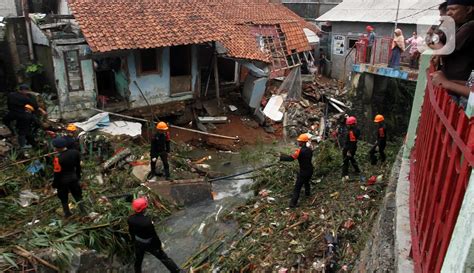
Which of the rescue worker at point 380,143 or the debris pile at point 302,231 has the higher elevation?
the rescue worker at point 380,143

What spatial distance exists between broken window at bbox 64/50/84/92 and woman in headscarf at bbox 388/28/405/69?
32.7 feet

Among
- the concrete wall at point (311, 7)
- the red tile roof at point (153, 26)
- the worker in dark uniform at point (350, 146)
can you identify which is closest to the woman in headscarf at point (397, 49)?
the worker in dark uniform at point (350, 146)

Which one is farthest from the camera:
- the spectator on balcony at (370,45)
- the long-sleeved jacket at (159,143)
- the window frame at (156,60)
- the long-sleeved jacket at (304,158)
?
the window frame at (156,60)

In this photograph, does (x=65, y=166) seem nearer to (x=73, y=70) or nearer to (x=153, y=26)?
(x=73, y=70)

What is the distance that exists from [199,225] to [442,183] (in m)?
6.12

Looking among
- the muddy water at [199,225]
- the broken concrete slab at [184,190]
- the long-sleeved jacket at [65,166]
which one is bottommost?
the muddy water at [199,225]

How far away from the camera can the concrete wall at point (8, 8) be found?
42.8 feet

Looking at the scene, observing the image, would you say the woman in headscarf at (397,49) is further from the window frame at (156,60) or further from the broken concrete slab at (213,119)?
the window frame at (156,60)

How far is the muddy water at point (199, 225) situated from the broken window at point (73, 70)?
5.74 meters

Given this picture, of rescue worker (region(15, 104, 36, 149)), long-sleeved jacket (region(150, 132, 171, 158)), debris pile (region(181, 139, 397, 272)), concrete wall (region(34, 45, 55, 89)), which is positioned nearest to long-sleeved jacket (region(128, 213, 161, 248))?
debris pile (region(181, 139, 397, 272))

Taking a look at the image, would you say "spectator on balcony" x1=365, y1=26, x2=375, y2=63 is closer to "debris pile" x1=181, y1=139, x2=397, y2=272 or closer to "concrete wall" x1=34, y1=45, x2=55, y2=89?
"debris pile" x1=181, y1=139, x2=397, y2=272

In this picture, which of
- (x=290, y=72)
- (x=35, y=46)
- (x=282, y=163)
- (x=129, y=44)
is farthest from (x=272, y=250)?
(x=290, y=72)

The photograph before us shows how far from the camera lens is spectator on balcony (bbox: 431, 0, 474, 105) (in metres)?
2.91

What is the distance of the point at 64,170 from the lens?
6.57 meters
